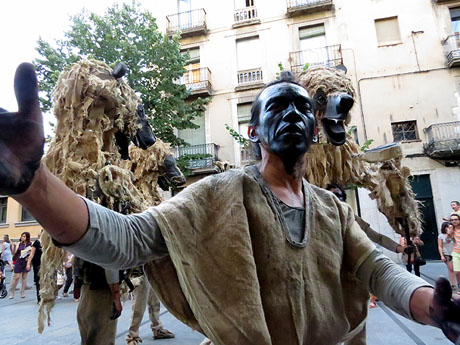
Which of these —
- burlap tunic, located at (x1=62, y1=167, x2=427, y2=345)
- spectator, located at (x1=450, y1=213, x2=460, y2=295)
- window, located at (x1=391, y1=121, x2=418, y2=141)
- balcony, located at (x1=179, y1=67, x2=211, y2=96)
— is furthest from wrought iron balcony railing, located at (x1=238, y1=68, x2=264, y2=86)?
burlap tunic, located at (x1=62, y1=167, x2=427, y2=345)

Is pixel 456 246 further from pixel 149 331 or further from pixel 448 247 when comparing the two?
pixel 149 331

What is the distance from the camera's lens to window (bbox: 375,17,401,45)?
1340cm

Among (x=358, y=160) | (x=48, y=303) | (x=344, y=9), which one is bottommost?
(x=48, y=303)

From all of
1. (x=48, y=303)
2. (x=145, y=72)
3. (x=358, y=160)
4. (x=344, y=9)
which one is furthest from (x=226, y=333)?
(x=344, y=9)

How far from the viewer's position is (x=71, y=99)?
9.12 ft

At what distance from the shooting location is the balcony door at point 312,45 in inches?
546

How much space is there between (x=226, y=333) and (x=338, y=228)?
62cm

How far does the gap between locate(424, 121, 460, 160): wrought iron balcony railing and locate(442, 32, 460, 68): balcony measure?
221cm

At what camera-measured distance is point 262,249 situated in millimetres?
1187

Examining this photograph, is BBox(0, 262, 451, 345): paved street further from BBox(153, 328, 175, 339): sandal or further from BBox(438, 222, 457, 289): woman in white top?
BBox(438, 222, 457, 289): woman in white top

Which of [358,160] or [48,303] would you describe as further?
[358,160]

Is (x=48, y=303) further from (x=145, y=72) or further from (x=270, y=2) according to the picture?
(x=270, y=2)

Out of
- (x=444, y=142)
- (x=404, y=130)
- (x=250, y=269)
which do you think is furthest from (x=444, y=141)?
(x=250, y=269)

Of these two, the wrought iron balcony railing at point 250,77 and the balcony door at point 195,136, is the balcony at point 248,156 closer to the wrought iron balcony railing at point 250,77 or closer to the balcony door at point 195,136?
the balcony door at point 195,136
